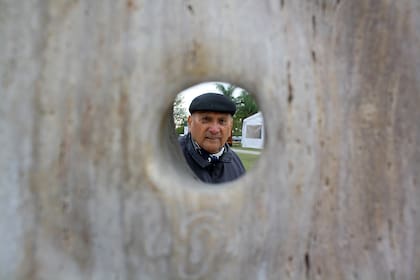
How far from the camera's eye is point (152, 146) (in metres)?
0.76

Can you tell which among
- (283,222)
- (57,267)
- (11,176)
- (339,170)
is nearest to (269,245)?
(283,222)

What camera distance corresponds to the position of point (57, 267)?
78 centimetres

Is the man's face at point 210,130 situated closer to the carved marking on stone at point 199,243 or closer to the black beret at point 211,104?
the black beret at point 211,104

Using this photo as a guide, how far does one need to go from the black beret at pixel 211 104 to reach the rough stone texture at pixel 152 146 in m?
1.01

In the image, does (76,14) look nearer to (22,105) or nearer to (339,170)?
(22,105)

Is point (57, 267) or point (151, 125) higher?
point (151, 125)

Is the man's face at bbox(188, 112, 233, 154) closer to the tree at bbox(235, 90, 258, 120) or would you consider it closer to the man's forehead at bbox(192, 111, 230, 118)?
the man's forehead at bbox(192, 111, 230, 118)

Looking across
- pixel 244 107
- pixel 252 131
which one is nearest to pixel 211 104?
pixel 252 131

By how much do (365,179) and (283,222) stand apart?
8.3 inches

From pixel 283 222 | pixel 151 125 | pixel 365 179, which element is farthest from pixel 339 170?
pixel 151 125

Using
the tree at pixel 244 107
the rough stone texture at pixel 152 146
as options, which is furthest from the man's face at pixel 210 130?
the tree at pixel 244 107

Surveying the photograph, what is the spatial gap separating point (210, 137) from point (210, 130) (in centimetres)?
3

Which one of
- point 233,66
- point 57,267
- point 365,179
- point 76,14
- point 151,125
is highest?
point 76,14

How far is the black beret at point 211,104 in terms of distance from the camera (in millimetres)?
1796
